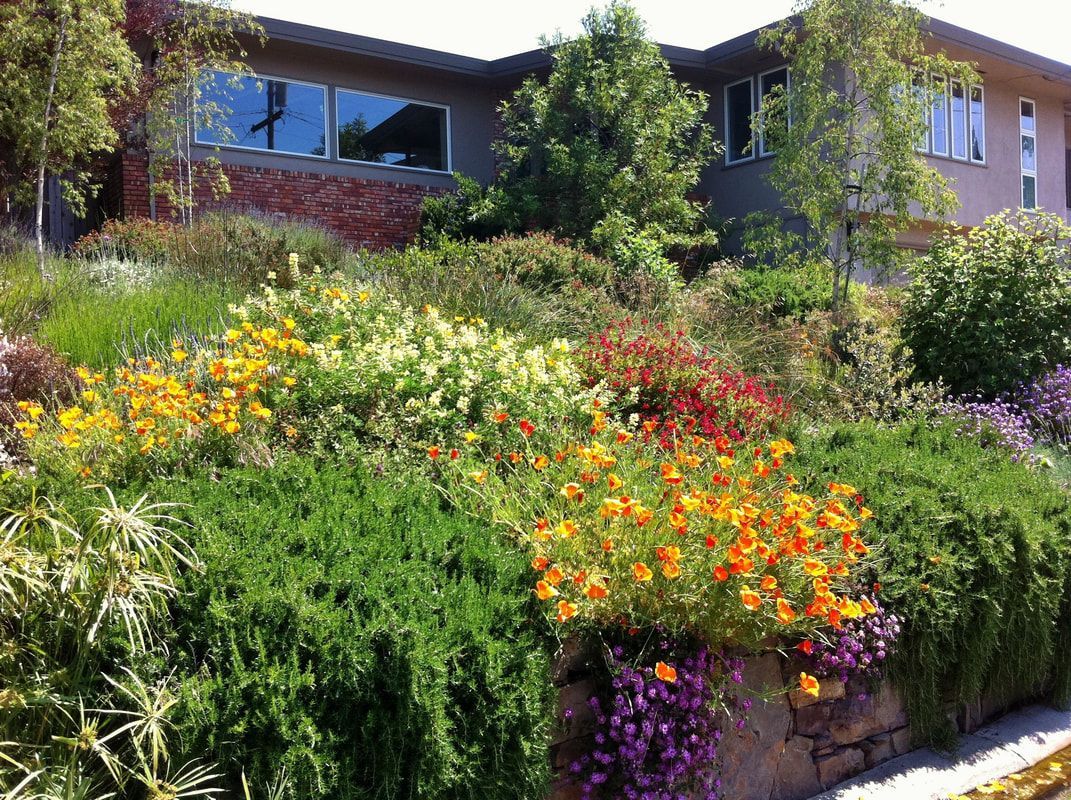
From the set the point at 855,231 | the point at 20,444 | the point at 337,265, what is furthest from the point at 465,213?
the point at 20,444

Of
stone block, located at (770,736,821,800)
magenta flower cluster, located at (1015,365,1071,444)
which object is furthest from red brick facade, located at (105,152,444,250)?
stone block, located at (770,736,821,800)

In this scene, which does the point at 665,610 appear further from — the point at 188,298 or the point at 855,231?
the point at 855,231

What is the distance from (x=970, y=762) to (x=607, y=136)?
39.6 feet

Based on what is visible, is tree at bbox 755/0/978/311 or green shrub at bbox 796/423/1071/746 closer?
green shrub at bbox 796/423/1071/746

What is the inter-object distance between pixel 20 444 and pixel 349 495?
2287 mm

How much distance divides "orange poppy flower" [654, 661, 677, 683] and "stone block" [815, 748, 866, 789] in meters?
1.25

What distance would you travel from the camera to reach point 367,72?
51.7 ft

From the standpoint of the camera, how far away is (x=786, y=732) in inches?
148

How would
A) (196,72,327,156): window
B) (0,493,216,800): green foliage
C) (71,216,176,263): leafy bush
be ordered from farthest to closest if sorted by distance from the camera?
(196,72,327,156): window
(71,216,176,263): leafy bush
(0,493,216,800): green foliage

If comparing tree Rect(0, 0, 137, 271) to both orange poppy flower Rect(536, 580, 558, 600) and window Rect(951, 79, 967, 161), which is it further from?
window Rect(951, 79, 967, 161)

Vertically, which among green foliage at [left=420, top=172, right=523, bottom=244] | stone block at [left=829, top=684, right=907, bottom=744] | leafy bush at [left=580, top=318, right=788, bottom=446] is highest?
green foliage at [left=420, top=172, right=523, bottom=244]

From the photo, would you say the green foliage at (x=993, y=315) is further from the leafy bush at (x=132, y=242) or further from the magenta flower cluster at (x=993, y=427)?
the leafy bush at (x=132, y=242)

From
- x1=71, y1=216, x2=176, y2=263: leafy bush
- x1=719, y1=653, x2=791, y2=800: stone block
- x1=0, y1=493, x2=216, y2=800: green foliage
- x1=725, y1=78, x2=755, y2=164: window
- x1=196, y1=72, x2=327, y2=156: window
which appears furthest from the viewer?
x1=725, y1=78, x2=755, y2=164: window

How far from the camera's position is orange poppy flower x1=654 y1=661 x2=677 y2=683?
3021 millimetres
